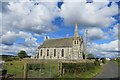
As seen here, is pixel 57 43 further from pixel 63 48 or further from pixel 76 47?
pixel 76 47

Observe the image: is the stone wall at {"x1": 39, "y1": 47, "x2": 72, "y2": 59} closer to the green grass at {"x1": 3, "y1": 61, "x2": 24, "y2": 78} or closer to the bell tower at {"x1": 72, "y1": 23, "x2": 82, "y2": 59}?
the bell tower at {"x1": 72, "y1": 23, "x2": 82, "y2": 59}

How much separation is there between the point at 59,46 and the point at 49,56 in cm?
583

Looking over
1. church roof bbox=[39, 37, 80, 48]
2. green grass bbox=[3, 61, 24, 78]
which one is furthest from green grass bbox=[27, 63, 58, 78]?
church roof bbox=[39, 37, 80, 48]

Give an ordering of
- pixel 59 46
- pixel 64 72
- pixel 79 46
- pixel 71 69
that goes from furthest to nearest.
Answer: pixel 59 46, pixel 79 46, pixel 71 69, pixel 64 72

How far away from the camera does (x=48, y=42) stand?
255ft

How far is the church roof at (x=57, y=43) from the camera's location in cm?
7081

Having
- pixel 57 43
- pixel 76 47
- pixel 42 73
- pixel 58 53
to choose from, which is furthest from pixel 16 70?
pixel 57 43

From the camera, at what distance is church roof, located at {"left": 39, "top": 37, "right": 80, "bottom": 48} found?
70.8 meters

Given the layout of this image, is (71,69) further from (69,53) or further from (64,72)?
(69,53)

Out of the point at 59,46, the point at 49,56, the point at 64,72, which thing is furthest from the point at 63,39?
the point at 64,72

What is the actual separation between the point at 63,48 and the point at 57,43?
4.43 meters

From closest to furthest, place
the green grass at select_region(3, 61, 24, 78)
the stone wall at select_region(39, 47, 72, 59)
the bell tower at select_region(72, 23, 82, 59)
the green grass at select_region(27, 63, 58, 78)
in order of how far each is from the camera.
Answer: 1. the green grass at select_region(27, 63, 58, 78)
2. the green grass at select_region(3, 61, 24, 78)
3. the bell tower at select_region(72, 23, 82, 59)
4. the stone wall at select_region(39, 47, 72, 59)

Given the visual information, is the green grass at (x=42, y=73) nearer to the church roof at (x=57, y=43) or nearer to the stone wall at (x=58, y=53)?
the stone wall at (x=58, y=53)

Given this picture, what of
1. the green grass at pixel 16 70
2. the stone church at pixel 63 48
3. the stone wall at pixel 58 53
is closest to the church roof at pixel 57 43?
the stone church at pixel 63 48
